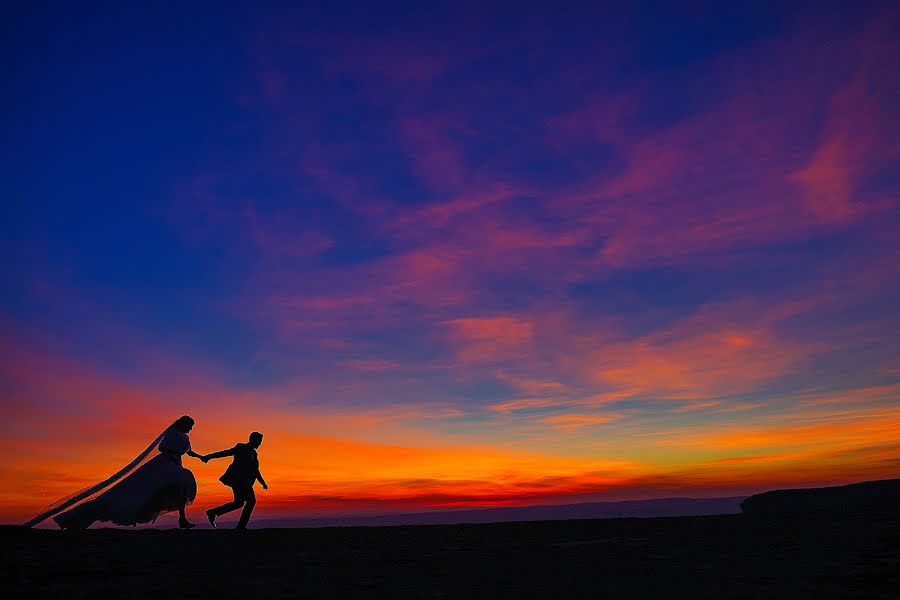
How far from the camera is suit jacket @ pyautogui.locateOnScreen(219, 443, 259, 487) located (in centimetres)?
1223

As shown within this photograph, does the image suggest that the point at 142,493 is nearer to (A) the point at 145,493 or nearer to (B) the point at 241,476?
(A) the point at 145,493

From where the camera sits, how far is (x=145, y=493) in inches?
473

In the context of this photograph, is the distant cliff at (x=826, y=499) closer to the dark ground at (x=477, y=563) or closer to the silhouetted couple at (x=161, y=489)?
the dark ground at (x=477, y=563)

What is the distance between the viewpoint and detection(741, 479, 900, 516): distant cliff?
41.8 ft

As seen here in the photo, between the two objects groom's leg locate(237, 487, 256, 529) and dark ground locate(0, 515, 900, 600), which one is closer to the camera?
dark ground locate(0, 515, 900, 600)

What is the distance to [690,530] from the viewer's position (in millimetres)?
9852

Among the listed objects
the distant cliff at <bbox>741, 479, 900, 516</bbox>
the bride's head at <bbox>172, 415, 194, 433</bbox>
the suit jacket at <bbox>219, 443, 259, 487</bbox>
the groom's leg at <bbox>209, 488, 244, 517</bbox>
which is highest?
the bride's head at <bbox>172, 415, 194, 433</bbox>

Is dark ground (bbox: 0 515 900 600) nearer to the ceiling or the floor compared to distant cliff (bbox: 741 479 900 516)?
nearer to the floor

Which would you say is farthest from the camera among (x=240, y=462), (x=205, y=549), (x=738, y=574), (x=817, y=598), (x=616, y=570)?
(x=240, y=462)

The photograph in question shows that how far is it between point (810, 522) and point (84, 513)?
12.7m

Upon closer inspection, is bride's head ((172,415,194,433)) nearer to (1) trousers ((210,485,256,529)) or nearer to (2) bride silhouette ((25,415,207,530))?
(2) bride silhouette ((25,415,207,530))

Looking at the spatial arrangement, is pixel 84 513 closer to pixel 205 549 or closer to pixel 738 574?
pixel 205 549

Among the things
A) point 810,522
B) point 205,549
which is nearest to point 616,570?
point 205,549

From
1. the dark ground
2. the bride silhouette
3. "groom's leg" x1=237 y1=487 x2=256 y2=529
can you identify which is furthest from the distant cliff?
the bride silhouette
